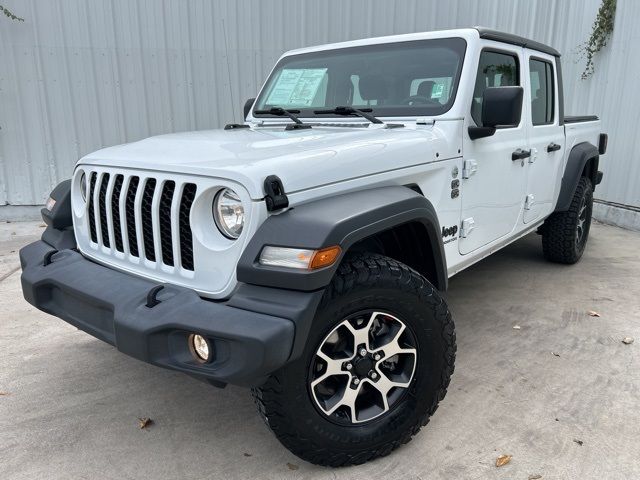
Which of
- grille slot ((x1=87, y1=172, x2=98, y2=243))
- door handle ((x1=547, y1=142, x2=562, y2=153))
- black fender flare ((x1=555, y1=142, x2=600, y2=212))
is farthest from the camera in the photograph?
black fender flare ((x1=555, y1=142, x2=600, y2=212))

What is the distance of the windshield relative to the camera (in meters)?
2.95

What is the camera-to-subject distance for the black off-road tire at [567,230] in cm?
454

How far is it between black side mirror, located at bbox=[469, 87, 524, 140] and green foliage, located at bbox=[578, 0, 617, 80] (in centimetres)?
491

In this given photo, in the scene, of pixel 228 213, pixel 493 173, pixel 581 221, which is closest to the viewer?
pixel 228 213

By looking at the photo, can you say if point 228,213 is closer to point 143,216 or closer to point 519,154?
point 143,216

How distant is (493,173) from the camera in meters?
3.16

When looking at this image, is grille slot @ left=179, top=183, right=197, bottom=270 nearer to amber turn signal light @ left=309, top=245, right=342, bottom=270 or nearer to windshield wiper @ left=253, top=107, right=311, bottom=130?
amber turn signal light @ left=309, top=245, right=342, bottom=270

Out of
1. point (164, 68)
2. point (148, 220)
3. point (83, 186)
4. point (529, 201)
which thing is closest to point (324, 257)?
point (148, 220)

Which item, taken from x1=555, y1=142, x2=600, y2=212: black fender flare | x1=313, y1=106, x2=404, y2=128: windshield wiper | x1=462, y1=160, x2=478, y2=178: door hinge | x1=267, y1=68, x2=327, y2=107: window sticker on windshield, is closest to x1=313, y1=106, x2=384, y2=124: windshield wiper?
x1=313, y1=106, x2=404, y2=128: windshield wiper

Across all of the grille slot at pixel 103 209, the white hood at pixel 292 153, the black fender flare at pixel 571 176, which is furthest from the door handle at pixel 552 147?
the grille slot at pixel 103 209

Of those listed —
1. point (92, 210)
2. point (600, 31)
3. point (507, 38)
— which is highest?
point (600, 31)

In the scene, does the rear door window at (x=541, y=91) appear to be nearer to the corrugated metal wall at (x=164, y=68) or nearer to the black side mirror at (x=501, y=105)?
the black side mirror at (x=501, y=105)

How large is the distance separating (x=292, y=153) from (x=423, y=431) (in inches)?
56.3

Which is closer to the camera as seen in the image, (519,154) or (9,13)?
(519,154)
